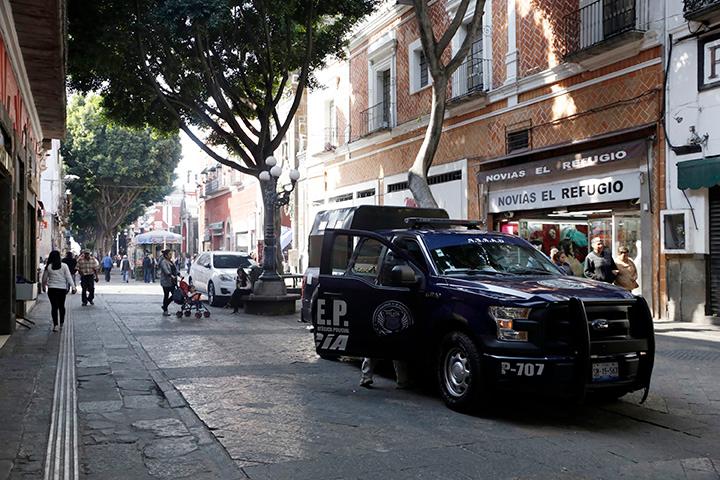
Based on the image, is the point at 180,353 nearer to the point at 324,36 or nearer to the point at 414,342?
the point at 414,342

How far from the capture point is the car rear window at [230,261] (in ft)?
69.0

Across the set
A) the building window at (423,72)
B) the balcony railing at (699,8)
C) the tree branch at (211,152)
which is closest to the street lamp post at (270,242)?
the tree branch at (211,152)

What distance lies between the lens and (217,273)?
20250mm

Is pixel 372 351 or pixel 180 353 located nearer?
pixel 372 351

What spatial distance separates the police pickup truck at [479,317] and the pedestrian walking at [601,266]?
497cm

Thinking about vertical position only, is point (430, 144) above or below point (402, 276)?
above

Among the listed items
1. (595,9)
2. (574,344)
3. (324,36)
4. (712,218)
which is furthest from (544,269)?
(324,36)

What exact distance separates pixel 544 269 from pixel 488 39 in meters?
13.2

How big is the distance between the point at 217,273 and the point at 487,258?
1405 cm

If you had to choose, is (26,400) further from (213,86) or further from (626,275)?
(213,86)

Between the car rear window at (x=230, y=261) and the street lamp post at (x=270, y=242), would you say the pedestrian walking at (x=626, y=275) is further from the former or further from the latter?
the car rear window at (x=230, y=261)

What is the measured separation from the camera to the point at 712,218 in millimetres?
12852

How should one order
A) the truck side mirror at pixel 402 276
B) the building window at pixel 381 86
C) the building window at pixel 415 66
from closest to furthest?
the truck side mirror at pixel 402 276, the building window at pixel 415 66, the building window at pixel 381 86

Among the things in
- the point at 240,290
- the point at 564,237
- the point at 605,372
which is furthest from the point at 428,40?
the point at 605,372
